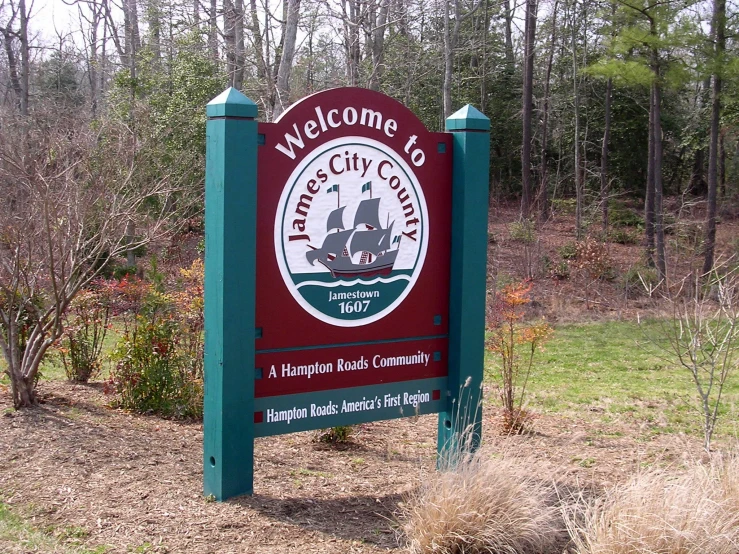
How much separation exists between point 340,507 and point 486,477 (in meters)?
1.11

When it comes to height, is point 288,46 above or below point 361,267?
above

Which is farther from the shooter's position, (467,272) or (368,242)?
(467,272)

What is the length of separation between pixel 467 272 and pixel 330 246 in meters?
1.00

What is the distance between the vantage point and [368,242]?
16.3 ft

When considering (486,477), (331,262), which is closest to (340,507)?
(486,477)

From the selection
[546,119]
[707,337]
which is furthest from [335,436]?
[546,119]

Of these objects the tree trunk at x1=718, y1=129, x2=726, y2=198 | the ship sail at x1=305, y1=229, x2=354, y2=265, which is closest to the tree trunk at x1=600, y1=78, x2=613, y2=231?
the tree trunk at x1=718, y1=129, x2=726, y2=198

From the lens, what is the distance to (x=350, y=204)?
488 cm

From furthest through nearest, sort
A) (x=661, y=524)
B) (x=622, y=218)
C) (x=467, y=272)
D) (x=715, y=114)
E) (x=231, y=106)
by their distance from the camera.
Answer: (x=622, y=218)
(x=715, y=114)
(x=467, y=272)
(x=231, y=106)
(x=661, y=524)

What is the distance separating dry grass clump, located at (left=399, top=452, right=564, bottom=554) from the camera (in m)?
3.78

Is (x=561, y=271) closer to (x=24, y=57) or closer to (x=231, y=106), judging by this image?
(x=231, y=106)

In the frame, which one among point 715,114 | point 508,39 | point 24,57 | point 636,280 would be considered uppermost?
point 508,39

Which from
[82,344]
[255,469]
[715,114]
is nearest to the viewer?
[255,469]

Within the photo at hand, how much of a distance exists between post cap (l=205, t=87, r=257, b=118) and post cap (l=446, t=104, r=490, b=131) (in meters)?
1.49
